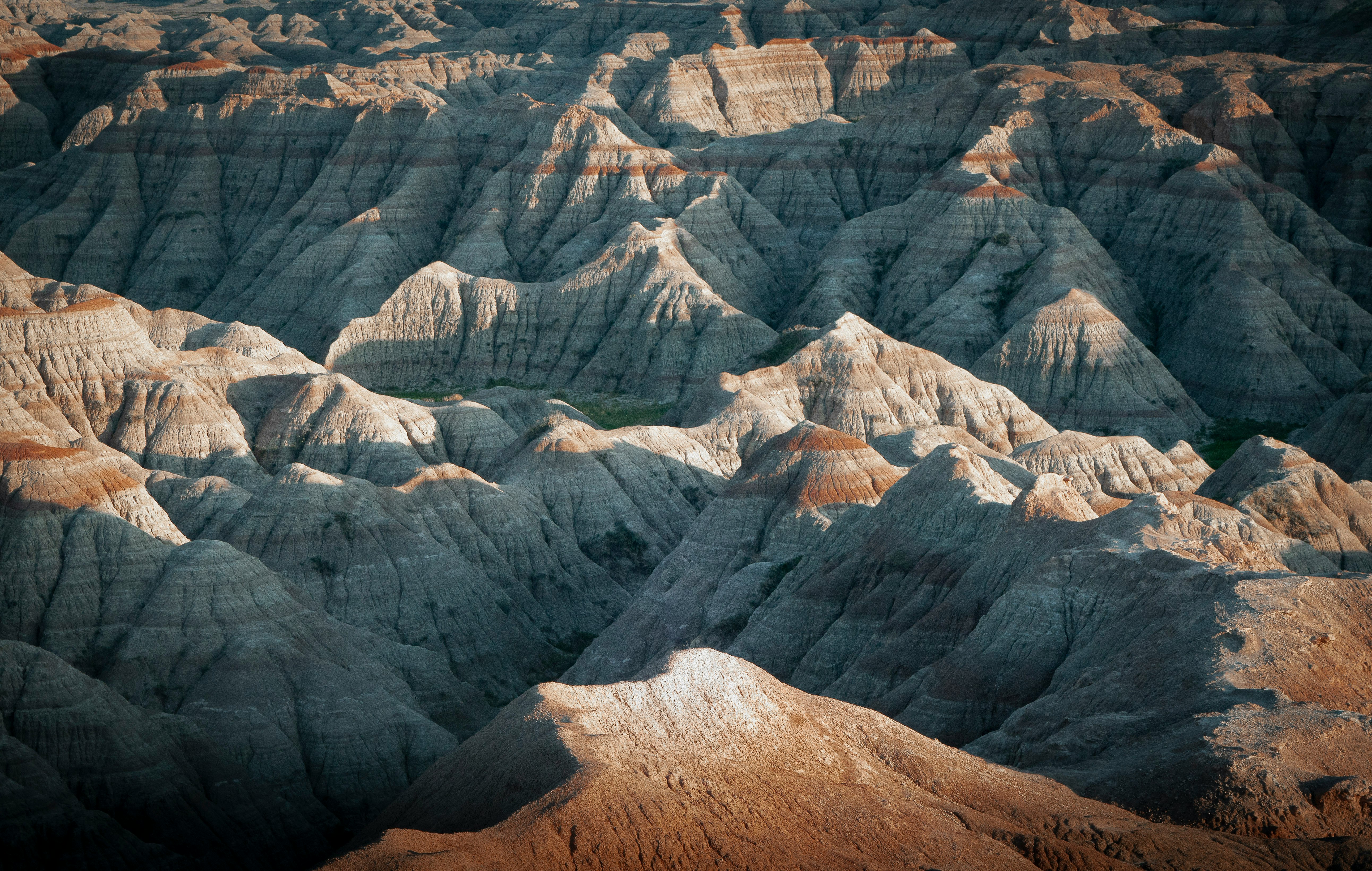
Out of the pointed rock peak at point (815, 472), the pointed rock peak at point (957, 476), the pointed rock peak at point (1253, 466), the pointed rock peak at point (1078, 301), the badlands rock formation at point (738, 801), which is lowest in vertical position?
the pointed rock peak at point (1078, 301)

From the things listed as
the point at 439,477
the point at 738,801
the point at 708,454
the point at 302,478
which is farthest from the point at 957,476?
the point at 708,454

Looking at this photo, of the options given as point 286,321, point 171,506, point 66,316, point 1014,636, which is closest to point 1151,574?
point 1014,636

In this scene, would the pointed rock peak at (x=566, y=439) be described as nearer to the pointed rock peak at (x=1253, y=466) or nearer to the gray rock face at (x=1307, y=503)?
the pointed rock peak at (x=1253, y=466)

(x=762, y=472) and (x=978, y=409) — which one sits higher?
(x=762, y=472)

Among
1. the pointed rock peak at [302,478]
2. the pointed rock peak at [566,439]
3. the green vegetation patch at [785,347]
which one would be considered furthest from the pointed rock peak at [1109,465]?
Answer: the pointed rock peak at [302,478]

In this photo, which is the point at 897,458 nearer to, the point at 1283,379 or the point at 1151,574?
the point at 1151,574

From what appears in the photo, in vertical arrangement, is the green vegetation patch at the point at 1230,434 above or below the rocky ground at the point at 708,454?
below

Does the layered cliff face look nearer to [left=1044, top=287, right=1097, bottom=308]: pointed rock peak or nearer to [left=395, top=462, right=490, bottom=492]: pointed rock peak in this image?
[left=1044, top=287, right=1097, bottom=308]: pointed rock peak

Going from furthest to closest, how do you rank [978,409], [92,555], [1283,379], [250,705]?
[1283,379] < [978,409] < [92,555] < [250,705]
